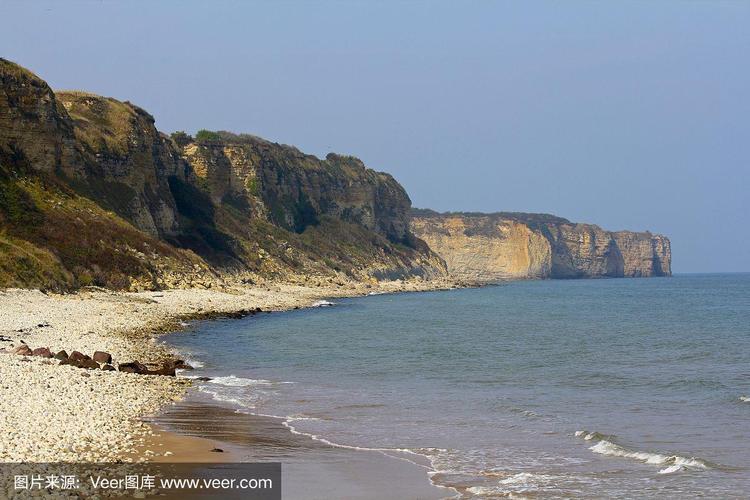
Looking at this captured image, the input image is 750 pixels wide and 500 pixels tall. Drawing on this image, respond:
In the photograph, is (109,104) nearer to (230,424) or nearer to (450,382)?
(450,382)

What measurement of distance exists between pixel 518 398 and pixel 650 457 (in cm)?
799

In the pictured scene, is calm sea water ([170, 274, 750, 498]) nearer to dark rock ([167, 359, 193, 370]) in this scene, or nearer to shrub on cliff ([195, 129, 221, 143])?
dark rock ([167, 359, 193, 370])

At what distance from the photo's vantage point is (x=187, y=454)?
14.3 meters

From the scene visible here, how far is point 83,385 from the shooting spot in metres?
19.8

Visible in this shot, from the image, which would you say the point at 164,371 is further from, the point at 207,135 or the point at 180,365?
the point at 207,135

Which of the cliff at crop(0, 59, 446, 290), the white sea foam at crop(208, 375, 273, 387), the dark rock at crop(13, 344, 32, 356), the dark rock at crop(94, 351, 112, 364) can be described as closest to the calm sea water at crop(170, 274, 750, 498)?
the white sea foam at crop(208, 375, 273, 387)

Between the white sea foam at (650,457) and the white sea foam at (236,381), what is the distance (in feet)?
39.2

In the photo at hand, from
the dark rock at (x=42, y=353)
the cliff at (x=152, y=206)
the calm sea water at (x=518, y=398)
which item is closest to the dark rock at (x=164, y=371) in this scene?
the calm sea water at (x=518, y=398)

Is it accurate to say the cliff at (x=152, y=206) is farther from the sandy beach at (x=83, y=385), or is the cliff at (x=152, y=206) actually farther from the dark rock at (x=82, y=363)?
the dark rock at (x=82, y=363)

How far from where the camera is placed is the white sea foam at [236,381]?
25.6 meters

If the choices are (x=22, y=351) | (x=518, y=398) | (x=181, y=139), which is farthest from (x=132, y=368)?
(x=181, y=139)

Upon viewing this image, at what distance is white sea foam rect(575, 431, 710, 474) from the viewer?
48.2 ft

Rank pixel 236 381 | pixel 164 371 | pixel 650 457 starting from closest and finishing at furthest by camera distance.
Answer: pixel 650 457
pixel 164 371
pixel 236 381

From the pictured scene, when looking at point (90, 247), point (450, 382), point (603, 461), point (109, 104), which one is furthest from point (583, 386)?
point (109, 104)
